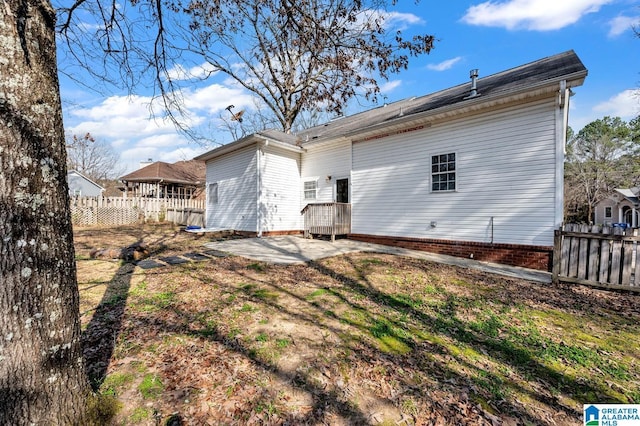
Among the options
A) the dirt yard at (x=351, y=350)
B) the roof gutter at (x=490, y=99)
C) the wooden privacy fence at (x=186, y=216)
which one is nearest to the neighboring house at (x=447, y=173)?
the roof gutter at (x=490, y=99)

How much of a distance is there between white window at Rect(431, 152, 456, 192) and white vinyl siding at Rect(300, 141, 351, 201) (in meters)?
3.42

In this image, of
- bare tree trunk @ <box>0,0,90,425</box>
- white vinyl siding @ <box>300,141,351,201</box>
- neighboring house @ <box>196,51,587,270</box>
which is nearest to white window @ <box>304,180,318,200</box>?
neighboring house @ <box>196,51,587,270</box>

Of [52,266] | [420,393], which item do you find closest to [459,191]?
[420,393]

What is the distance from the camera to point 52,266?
1607 millimetres

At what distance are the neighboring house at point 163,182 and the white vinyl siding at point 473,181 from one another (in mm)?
17554

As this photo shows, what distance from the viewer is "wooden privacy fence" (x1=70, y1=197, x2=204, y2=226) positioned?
1575 cm

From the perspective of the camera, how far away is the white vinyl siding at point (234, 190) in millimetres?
11820

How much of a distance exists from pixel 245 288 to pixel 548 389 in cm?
401

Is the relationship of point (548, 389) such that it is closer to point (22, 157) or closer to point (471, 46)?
point (22, 157)

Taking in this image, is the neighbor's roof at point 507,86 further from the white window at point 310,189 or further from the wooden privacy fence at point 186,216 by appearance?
the wooden privacy fence at point 186,216

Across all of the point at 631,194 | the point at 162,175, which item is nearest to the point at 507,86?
the point at 162,175

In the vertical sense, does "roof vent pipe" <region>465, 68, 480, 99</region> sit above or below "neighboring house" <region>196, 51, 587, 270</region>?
above

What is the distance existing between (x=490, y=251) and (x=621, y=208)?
3608 cm

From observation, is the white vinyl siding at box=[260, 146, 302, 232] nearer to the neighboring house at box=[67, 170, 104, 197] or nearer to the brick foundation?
the brick foundation
